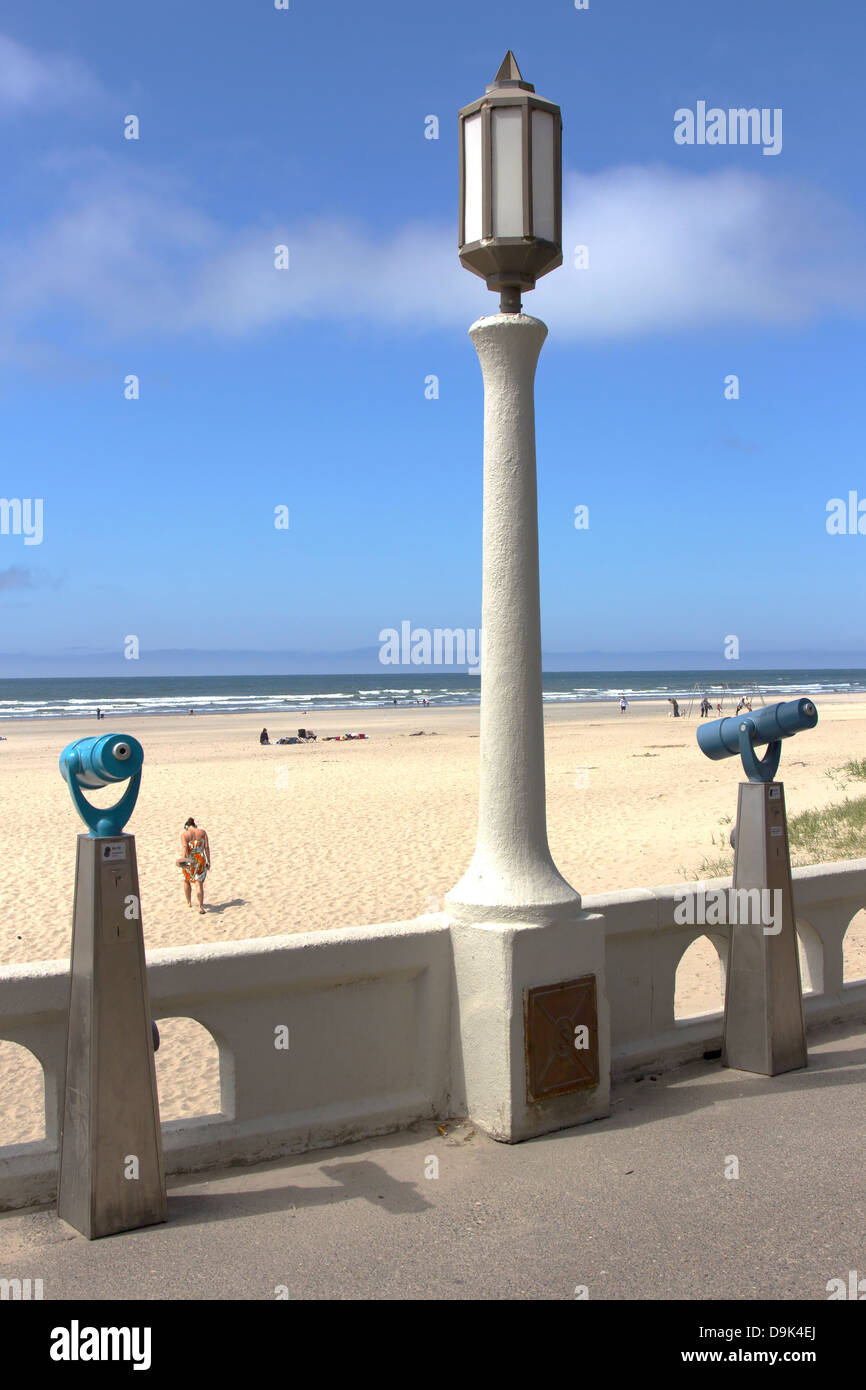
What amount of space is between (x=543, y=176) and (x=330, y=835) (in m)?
14.1

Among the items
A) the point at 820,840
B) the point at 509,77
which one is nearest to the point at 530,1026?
the point at 509,77

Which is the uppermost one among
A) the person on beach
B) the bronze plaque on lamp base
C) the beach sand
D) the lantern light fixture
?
the lantern light fixture

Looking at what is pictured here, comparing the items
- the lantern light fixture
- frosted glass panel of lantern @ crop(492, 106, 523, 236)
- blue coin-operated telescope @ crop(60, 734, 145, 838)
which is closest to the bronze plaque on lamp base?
blue coin-operated telescope @ crop(60, 734, 145, 838)

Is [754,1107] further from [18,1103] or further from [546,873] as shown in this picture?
[18,1103]

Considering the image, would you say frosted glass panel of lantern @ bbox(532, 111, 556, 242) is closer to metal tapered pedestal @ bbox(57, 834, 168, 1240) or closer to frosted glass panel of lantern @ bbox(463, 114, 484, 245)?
frosted glass panel of lantern @ bbox(463, 114, 484, 245)

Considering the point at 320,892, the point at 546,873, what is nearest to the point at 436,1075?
the point at 546,873

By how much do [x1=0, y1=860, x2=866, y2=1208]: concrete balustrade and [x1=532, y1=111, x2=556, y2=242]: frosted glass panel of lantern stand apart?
2.96 metres

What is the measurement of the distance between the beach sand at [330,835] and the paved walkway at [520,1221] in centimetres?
342

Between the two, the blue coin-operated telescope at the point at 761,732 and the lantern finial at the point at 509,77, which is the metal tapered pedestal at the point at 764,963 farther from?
the lantern finial at the point at 509,77

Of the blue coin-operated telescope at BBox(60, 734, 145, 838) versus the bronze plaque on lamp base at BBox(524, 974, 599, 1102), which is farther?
the bronze plaque on lamp base at BBox(524, 974, 599, 1102)

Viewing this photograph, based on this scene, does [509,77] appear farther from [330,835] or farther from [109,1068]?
[330,835]

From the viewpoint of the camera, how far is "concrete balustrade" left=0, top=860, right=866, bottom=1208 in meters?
3.84
